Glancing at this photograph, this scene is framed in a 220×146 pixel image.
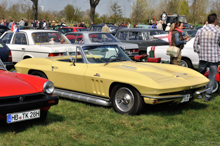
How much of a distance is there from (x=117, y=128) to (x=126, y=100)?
2.44ft

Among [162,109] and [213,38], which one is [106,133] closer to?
[162,109]

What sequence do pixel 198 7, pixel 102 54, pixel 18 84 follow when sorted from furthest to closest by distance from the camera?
1. pixel 198 7
2. pixel 102 54
3. pixel 18 84

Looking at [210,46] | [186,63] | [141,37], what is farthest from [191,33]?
[210,46]

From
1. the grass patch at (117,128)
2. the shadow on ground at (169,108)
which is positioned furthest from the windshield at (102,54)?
the shadow on ground at (169,108)

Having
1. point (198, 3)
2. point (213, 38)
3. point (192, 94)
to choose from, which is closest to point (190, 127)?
point (192, 94)

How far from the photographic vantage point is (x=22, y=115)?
14.8ft

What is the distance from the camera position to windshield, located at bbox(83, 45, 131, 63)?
6543 millimetres

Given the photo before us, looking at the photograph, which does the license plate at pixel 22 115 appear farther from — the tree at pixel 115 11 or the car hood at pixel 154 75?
the tree at pixel 115 11

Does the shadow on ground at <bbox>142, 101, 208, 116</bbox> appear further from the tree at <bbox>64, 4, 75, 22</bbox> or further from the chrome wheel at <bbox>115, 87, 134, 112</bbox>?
the tree at <bbox>64, 4, 75, 22</bbox>

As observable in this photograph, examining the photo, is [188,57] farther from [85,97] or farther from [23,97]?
[23,97]

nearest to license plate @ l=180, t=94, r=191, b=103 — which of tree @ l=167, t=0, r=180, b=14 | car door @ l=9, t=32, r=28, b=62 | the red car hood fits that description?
the red car hood

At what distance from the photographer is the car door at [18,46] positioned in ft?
34.8

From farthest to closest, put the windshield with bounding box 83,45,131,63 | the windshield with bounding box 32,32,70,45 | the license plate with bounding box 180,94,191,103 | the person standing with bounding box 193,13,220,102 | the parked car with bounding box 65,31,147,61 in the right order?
the parked car with bounding box 65,31,147,61 → the windshield with bounding box 32,32,70,45 → the person standing with bounding box 193,13,220,102 → the windshield with bounding box 83,45,131,63 → the license plate with bounding box 180,94,191,103

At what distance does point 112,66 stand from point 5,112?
247 centimetres
